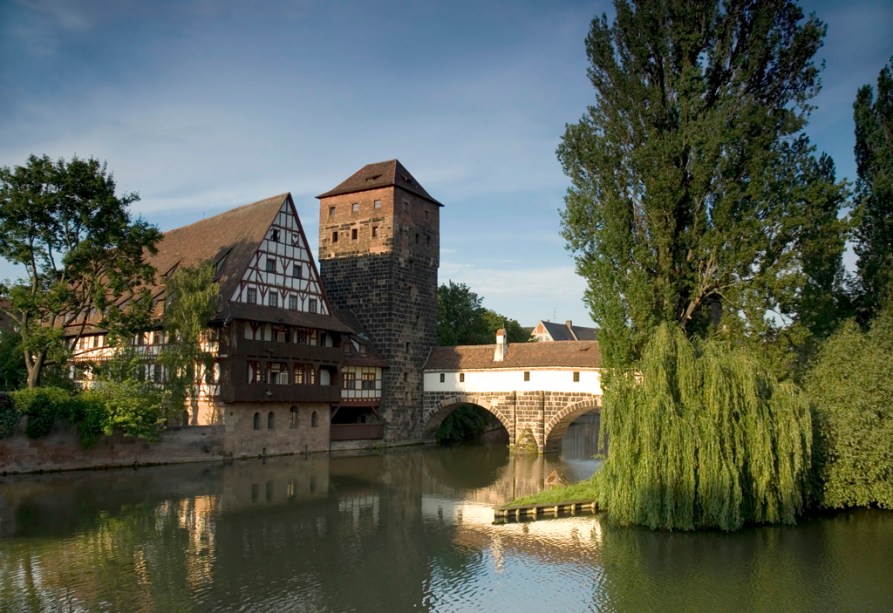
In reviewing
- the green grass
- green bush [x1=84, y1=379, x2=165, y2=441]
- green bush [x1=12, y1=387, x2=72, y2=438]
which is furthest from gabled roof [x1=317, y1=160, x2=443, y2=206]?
the green grass

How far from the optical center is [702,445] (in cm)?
1823

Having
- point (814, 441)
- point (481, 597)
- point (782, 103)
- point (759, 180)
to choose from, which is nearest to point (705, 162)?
point (759, 180)

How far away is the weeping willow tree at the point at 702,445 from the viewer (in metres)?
18.1

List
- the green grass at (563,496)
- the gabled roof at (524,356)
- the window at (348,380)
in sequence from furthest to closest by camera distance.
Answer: the window at (348,380) < the gabled roof at (524,356) < the green grass at (563,496)

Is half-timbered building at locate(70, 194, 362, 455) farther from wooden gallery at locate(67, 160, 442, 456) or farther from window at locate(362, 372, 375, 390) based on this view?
window at locate(362, 372, 375, 390)

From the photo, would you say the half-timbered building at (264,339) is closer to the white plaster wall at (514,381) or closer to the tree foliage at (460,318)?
the white plaster wall at (514,381)

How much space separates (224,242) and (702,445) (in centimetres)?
2526

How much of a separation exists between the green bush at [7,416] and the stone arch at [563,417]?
75.4ft

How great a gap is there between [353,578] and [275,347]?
65.1 feet

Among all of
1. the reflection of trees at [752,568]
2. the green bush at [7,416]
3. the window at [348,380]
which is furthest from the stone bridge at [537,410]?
the green bush at [7,416]

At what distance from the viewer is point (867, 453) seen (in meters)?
19.9

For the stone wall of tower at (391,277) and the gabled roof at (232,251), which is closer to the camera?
the gabled roof at (232,251)

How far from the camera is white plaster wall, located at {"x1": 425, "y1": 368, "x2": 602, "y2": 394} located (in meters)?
37.2

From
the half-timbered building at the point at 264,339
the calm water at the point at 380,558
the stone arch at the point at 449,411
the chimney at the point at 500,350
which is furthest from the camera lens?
the chimney at the point at 500,350
